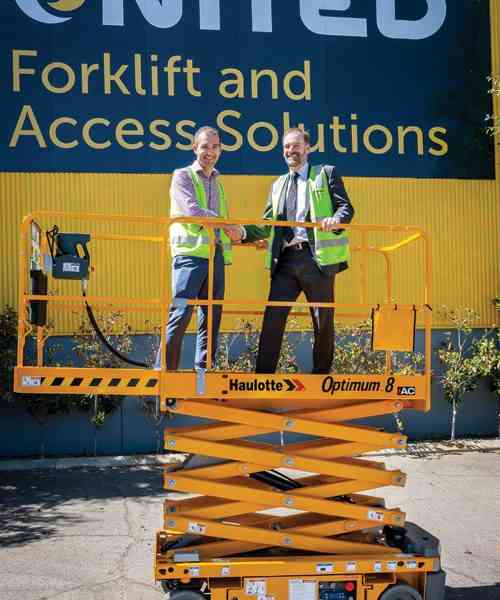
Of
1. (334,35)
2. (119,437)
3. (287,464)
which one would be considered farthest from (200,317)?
(334,35)

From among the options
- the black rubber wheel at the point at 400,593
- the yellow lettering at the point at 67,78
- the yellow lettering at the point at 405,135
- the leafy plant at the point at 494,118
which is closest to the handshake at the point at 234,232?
the black rubber wheel at the point at 400,593

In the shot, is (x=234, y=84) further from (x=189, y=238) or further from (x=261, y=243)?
(x=189, y=238)

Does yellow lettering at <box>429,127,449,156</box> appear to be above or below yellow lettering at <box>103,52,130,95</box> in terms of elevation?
below

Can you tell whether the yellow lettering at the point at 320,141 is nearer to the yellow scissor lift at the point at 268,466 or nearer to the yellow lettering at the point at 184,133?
the yellow lettering at the point at 184,133

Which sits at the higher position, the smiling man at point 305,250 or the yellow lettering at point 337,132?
the yellow lettering at point 337,132

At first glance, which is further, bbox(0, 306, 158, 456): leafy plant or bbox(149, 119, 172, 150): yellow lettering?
bbox(149, 119, 172, 150): yellow lettering

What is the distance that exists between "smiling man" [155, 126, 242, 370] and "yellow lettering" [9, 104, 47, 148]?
697 centimetres

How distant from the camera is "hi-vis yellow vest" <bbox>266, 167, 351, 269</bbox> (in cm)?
489

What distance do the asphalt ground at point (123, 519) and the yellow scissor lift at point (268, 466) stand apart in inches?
34.4

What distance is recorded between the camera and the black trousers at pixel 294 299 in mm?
5004

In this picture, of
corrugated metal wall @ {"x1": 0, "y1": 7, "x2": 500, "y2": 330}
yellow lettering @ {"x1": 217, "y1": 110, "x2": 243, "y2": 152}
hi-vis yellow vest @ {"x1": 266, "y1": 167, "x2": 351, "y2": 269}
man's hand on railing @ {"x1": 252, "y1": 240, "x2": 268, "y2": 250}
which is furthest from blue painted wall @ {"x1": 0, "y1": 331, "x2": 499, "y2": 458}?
hi-vis yellow vest @ {"x1": 266, "y1": 167, "x2": 351, "y2": 269}

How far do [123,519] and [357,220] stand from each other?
6.58 metres

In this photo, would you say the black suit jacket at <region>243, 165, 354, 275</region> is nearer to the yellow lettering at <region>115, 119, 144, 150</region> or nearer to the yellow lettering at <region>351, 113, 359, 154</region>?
the yellow lettering at <region>115, 119, 144, 150</region>

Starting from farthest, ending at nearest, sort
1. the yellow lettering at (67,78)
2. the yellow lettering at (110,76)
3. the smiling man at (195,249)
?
1. the yellow lettering at (110,76)
2. the yellow lettering at (67,78)
3. the smiling man at (195,249)
